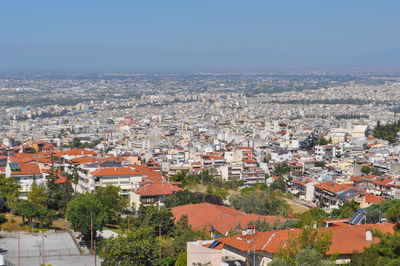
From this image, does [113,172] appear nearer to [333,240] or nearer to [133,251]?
[133,251]

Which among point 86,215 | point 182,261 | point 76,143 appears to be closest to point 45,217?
point 86,215

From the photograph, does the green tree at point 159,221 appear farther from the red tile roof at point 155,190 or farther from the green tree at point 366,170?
the green tree at point 366,170

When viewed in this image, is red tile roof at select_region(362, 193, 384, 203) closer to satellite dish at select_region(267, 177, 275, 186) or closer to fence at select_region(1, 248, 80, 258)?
satellite dish at select_region(267, 177, 275, 186)

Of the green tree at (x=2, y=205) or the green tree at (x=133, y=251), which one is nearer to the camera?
the green tree at (x=133, y=251)

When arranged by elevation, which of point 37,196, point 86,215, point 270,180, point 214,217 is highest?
point 86,215

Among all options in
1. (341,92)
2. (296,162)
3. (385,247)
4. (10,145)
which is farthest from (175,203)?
(341,92)

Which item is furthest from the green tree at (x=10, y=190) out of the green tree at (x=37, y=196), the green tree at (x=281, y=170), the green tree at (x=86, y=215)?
the green tree at (x=281, y=170)

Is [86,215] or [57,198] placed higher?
[86,215]
